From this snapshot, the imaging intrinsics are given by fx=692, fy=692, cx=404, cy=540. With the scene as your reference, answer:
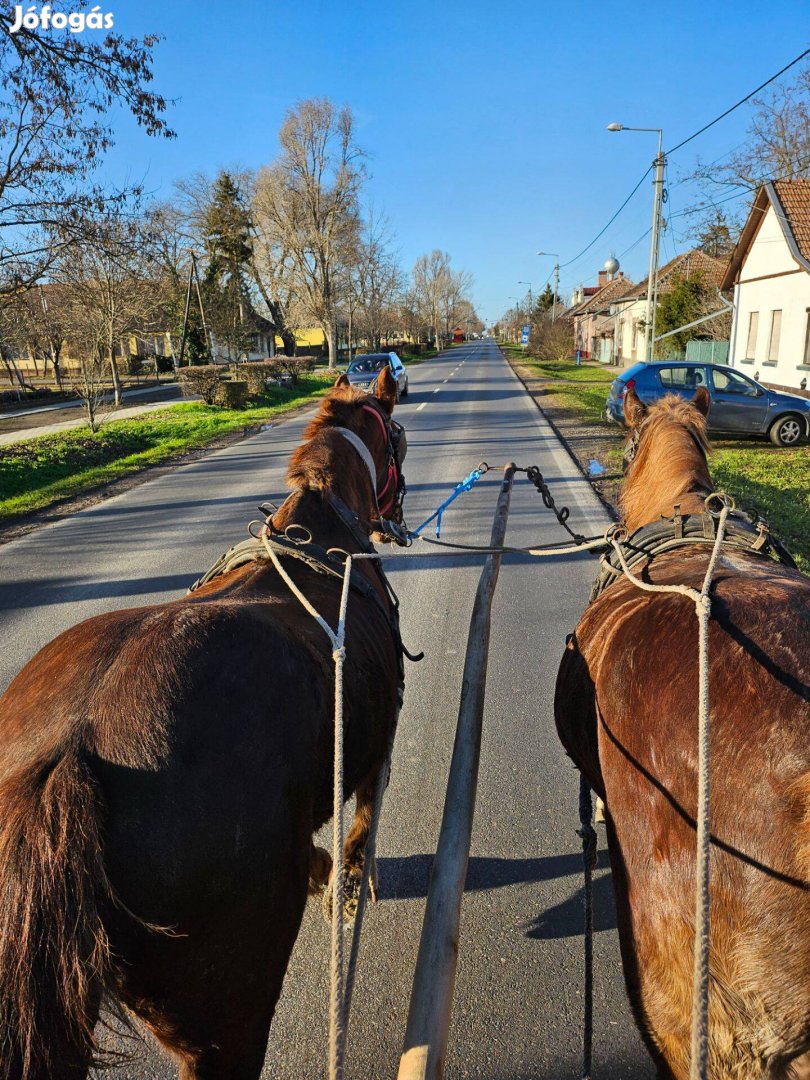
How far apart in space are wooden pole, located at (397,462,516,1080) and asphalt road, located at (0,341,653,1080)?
68cm

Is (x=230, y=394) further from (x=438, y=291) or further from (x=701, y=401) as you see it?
(x=438, y=291)

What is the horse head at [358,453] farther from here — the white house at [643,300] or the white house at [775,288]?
the white house at [643,300]

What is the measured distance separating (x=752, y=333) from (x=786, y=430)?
10.4m

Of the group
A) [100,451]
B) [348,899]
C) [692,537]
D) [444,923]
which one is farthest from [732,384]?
[444,923]

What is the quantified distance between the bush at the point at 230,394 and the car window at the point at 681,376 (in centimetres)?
1358

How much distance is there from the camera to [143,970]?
140 centimetres

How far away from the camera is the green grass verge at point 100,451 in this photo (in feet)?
35.7

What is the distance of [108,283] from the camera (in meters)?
19.4

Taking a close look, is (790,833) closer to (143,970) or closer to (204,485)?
(143,970)

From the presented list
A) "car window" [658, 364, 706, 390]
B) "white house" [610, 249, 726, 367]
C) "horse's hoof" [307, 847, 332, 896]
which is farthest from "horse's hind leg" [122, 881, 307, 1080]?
"white house" [610, 249, 726, 367]

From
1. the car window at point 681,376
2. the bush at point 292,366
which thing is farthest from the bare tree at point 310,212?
the car window at point 681,376

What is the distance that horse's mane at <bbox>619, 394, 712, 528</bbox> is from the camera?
2.93 meters

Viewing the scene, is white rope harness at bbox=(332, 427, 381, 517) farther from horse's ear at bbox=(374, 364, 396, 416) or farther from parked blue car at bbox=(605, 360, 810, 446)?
parked blue car at bbox=(605, 360, 810, 446)

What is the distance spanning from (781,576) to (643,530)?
634 mm
